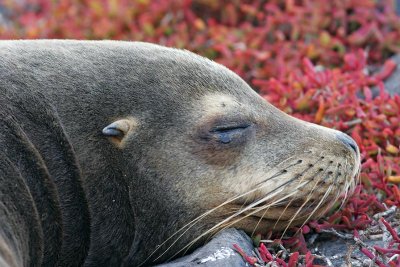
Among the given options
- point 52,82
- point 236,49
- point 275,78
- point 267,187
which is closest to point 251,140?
point 267,187

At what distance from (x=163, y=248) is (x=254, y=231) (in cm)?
53

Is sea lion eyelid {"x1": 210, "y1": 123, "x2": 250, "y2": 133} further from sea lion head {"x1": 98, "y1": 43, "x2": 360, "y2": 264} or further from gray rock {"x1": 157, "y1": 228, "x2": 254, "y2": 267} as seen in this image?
gray rock {"x1": 157, "y1": 228, "x2": 254, "y2": 267}

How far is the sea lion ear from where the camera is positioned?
15.3ft

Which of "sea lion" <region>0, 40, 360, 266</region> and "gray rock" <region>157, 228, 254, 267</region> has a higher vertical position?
"sea lion" <region>0, 40, 360, 266</region>

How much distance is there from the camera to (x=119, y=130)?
4.68m

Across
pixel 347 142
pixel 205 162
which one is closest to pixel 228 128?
pixel 205 162

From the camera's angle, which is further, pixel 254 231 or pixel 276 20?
pixel 276 20

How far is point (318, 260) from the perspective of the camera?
490 centimetres

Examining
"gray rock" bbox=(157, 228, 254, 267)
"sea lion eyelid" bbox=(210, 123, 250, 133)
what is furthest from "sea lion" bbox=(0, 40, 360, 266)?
"gray rock" bbox=(157, 228, 254, 267)

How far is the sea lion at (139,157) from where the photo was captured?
4598 mm

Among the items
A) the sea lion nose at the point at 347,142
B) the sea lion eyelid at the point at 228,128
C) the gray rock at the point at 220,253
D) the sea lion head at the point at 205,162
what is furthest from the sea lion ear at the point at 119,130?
the sea lion nose at the point at 347,142

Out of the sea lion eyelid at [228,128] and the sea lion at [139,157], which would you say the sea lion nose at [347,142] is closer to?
the sea lion at [139,157]

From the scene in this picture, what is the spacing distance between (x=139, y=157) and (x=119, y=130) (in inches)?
7.6

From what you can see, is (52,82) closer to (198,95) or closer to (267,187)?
(198,95)
